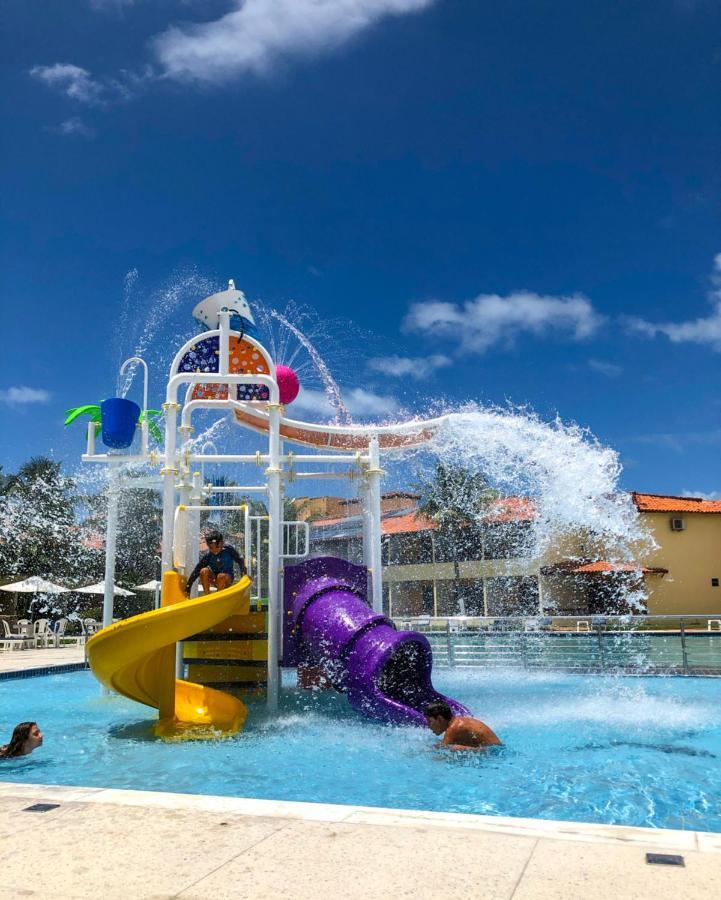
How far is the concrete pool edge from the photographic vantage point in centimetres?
409

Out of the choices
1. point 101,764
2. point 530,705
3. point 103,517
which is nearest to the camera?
point 101,764

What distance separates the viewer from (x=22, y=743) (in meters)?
7.61

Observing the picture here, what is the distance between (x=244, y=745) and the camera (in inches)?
320

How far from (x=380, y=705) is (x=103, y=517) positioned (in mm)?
24652

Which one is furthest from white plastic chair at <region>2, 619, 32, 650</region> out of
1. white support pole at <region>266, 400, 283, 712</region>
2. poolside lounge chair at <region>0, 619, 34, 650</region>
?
white support pole at <region>266, 400, 283, 712</region>

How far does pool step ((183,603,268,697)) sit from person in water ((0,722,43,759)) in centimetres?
294

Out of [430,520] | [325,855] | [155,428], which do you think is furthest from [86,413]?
[430,520]

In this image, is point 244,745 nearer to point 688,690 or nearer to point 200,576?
point 200,576

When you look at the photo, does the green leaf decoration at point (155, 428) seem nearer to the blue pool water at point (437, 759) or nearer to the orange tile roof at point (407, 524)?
the blue pool water at point (437, 759)

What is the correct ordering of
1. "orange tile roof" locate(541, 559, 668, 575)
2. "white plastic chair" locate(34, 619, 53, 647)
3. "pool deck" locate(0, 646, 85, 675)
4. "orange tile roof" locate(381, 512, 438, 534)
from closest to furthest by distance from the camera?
"pool deck" locate(0, 646, 85, 675)
"white plastic chair" locate(34, 619, 53, 647)
"orange tile roof" locate(541, 559, 668, 575)
"orange tile roof" locate(381, 512, 438, 534)

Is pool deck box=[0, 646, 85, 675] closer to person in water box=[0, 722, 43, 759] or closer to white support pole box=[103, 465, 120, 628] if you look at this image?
white support pole box=[103, 465, 120, 628]

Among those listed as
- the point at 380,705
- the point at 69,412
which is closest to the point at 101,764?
the point at 380,705

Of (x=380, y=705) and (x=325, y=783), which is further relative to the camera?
(x=380, y=705)

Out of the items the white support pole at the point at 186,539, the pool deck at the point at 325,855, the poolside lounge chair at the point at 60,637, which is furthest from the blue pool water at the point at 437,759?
the poolside lounge chair at the point at 60,637
